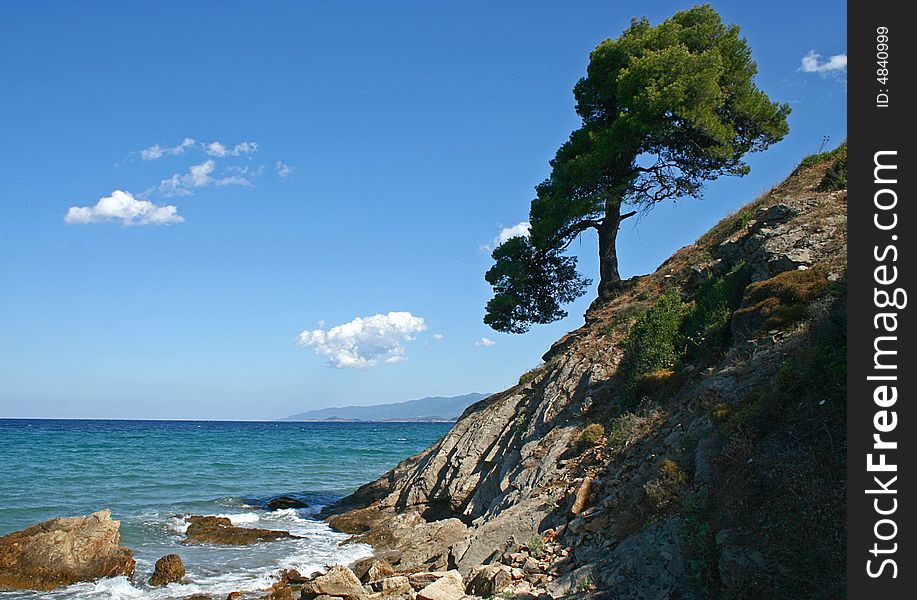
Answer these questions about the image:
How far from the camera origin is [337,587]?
44.7 feet

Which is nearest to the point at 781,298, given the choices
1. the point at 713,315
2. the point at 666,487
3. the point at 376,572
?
the point at 713,315

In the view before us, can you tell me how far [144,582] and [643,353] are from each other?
1391cm

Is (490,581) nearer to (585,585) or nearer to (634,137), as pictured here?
(585,585)

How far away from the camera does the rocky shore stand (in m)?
9.12

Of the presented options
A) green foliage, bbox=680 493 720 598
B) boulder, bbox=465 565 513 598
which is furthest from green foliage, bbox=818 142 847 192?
boulder, bbox=465 565 513 598

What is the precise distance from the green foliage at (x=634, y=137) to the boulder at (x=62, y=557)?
15.8 m

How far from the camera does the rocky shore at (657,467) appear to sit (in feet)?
29.9

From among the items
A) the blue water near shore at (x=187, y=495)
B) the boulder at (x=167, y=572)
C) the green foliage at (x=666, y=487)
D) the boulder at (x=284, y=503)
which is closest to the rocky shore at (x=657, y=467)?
the green foliage at (x=666, y=487)

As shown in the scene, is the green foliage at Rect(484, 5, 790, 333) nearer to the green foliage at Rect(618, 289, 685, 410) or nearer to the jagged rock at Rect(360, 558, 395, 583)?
the green foliage at Rect(618, 289, 685, 410)

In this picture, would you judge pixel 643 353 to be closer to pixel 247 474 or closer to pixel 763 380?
pixel 763 380

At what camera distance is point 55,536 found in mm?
17750

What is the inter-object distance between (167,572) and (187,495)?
16.3 m

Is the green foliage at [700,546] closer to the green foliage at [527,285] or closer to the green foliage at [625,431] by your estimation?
the green foliage at [625,431]

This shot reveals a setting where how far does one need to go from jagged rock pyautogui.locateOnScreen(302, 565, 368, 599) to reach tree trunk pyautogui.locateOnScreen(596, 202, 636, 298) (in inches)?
606
